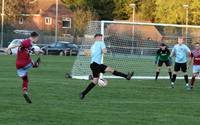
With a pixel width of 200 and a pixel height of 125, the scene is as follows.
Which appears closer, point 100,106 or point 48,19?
point 100,106

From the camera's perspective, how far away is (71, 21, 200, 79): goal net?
29531mm

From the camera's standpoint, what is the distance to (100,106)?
1566cm

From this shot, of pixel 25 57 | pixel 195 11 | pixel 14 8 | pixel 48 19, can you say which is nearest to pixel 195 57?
pixel 25 57

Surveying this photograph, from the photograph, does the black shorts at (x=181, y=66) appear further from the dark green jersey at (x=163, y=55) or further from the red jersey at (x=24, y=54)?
the red jersey at (x=24, y=54)

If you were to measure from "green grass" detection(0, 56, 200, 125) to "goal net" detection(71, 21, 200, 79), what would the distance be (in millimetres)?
7460

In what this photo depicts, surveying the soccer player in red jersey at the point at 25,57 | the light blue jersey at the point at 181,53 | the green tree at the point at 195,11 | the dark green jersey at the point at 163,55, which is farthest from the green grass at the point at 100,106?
the green tree at the point at 195,11

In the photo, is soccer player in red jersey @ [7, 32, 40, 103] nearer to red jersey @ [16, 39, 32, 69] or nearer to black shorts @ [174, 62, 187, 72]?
red jersey @ [16, 39, 32, 69]

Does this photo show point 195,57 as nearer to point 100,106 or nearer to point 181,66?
point 181,66

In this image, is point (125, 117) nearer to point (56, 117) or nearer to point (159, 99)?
point (56, 117)

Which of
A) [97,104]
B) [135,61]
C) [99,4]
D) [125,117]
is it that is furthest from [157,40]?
[99,4]

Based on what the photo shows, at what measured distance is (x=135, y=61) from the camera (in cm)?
3466

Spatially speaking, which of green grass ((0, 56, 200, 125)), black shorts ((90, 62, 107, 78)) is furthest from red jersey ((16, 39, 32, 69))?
black shorts ((90, 62, 107, 78))

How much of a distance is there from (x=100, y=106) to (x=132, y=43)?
65.4 feet

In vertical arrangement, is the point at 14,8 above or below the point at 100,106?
above
